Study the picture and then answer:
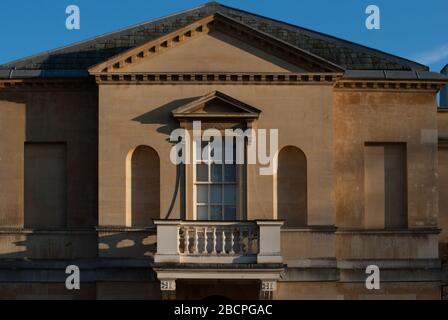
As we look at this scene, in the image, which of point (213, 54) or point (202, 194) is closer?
point (202, 194)

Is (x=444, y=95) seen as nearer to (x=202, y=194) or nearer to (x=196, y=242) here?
(x=202, y=194)

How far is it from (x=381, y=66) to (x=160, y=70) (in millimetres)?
6511

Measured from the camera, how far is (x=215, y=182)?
77.6 ft

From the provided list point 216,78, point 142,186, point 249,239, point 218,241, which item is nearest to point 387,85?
point 216,78

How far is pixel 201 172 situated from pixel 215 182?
1.58 feet

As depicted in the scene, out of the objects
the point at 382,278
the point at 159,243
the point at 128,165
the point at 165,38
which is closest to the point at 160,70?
the point at 165,38

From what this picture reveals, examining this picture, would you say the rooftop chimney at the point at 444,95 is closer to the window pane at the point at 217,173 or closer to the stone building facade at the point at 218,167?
the stone building facade at the point at 218,167

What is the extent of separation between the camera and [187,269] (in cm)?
2162

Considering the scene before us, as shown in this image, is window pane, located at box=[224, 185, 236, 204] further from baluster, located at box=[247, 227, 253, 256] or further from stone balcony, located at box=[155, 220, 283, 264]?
baluster, located at box=[247, 227, 253, 256]

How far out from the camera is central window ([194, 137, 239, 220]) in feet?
77.3

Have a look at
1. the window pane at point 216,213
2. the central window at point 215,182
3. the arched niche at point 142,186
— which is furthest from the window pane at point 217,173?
the arched niche at point 142,186

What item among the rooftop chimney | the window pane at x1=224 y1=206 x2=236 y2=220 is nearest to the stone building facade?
the window pane at x1=224 y1=206 x2=236 y2=220

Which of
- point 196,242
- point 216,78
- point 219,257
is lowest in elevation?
point 219,257

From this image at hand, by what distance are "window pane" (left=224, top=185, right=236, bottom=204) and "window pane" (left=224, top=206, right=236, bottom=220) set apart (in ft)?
0.55
